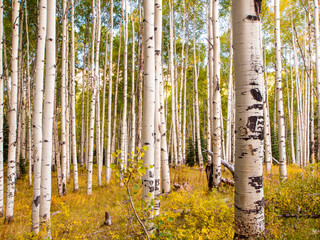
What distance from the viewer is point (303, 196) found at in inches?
138

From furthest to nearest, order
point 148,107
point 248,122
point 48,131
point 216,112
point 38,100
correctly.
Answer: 1. point 216,112
2. point 38,100
3. point 48,131
4. point 148,107
5. point 248,122

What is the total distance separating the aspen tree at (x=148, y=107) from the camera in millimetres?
2935

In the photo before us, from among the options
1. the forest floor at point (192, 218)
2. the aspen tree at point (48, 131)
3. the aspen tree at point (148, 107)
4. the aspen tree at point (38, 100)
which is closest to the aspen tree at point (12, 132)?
the forest floor at point (192, 218)

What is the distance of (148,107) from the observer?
306 cm

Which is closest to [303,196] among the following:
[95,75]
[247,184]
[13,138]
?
[247,184]

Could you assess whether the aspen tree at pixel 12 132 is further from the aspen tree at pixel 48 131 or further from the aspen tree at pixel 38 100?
the aspen tree at pixel 48 131

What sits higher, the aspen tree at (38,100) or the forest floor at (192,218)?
the aspen tree at (38,100)

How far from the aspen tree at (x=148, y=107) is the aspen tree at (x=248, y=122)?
131 cm

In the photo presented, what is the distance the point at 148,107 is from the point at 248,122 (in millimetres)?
1517

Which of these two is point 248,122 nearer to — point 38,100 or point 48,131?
point 48,131

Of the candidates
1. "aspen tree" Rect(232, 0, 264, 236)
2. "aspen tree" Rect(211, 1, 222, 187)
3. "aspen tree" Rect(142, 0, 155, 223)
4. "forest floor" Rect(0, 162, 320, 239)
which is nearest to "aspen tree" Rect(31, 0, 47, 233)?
"forest floor" Rect(0, 162, 320, 239)

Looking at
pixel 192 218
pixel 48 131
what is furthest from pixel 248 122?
pixel 48 131

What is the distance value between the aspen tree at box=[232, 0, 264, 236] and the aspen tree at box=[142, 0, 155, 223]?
1307mm

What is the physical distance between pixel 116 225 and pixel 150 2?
14.0 feet
